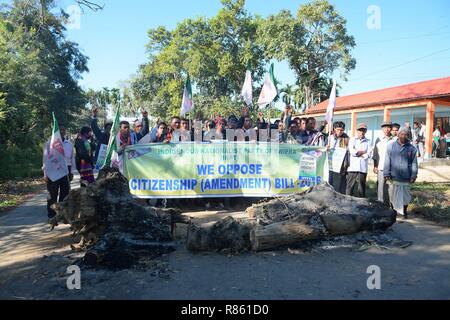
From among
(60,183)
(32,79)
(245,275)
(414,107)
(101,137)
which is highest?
(32,79)

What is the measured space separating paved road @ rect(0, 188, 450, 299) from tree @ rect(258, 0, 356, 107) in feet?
82.6

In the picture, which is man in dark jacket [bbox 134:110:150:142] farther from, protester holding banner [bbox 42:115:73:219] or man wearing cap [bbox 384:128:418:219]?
man wearing cap [bbox 384:128:418:219]

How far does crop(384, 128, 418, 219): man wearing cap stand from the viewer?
7020 millimetres

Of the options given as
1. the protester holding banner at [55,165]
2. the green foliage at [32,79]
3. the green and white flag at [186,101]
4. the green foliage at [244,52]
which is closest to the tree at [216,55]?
the green foliage at [244,52]

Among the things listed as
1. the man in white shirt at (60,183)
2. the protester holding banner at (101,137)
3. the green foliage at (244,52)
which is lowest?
the man in white shirt at (60,183)

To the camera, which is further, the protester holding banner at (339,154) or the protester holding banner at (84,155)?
the protester holding banner at (339,154)

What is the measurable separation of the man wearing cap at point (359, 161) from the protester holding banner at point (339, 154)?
13 cm

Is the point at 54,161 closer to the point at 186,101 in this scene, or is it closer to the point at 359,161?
the point at 186,101

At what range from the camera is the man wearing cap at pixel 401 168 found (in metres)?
7.02

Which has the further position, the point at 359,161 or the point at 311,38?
the point at 311,38

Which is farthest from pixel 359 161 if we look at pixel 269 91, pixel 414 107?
pixel 414 107

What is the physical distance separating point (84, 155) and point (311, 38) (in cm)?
2547

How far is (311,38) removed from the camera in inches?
1151

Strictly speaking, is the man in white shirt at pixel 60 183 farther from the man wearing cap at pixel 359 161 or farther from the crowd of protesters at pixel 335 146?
the man wearing cap at pixel 359 161
